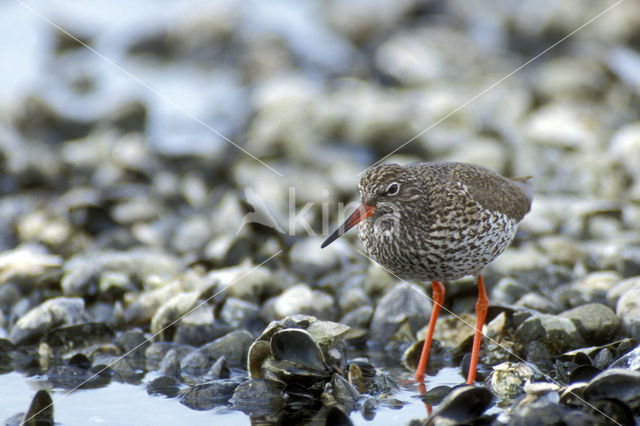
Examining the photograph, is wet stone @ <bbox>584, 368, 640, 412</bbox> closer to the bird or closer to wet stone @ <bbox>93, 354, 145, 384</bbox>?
the bird

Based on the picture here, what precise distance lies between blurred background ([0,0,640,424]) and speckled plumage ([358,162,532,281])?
61.1 inches

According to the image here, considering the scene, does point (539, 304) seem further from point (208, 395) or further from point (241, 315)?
point (208, 395)

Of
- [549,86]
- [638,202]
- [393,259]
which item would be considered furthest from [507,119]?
[393,259]

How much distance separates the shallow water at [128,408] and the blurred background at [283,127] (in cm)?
155

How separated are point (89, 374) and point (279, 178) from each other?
17.9 ft

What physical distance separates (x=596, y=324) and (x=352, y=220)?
250 centimetres

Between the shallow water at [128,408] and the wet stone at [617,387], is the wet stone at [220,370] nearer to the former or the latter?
the shallow water at [128,408]

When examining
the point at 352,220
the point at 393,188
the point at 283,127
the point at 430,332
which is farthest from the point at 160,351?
the point at 283,127

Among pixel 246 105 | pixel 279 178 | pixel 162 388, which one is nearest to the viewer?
pixel 162 388

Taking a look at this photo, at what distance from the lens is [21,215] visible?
1041 centimetres

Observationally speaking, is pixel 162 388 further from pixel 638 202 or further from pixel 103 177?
pixel 638 202

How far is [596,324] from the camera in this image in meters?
6.42

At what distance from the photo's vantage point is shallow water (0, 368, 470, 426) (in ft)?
17.4

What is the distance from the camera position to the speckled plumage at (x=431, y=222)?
236 inches
